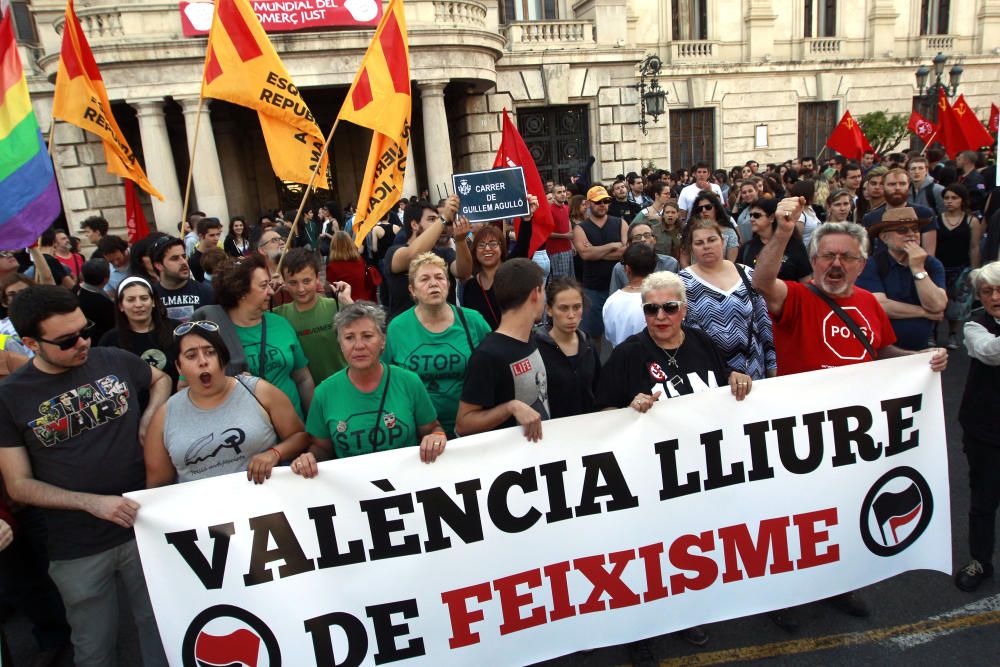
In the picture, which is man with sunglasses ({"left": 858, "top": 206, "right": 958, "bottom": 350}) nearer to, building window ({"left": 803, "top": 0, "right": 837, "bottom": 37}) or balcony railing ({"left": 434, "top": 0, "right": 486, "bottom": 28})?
balcony railing ({"left": 434, "top": 0, "right": 486, "bottom": 28})

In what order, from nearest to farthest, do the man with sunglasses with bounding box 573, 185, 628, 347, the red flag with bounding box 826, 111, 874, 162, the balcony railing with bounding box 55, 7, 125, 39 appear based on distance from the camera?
the man with sunglasses with bounding box 573, 185, 628, 347 → the red flag with bounding box 826, 111, 874, 162 → the balcony railing with bounding box 55, 7, 125, 39

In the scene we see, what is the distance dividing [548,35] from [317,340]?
16.3 metres

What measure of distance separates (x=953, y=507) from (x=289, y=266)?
4.33 m

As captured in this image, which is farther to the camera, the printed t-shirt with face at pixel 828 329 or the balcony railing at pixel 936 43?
the balcony railing at pixel 936 43

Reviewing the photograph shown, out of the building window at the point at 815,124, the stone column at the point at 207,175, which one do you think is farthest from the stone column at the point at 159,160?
the building window at the point at 815,124

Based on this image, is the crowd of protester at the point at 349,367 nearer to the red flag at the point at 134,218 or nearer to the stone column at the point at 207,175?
the red flag at the point at 134,218

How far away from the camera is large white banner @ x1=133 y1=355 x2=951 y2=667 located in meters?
2.71

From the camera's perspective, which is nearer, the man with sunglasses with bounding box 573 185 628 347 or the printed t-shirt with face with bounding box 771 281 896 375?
the printed t-shirt with face with bounding box 771 281 896 375

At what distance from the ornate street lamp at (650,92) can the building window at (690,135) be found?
2030 mm

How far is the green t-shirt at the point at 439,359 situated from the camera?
3.50 metres

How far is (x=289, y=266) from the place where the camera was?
4.16m

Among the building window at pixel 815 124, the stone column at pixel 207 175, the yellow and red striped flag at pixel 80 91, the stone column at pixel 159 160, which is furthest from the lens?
the building window at pixel 815 124

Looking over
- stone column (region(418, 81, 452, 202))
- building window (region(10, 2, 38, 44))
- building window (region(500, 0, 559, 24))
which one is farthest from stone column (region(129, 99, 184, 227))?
building window (region(500, 0, 559, 24))

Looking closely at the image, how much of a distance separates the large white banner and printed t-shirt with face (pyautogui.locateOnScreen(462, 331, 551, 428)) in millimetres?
217
